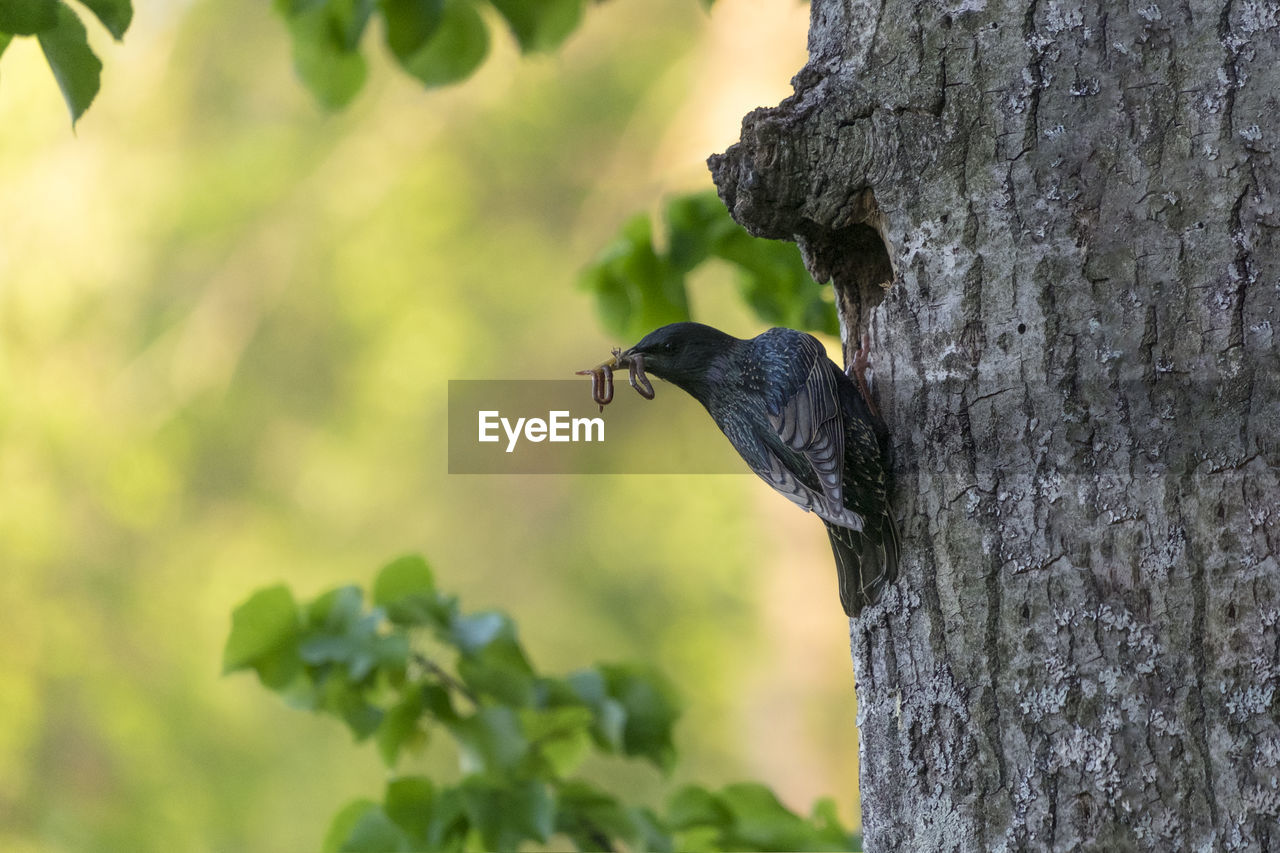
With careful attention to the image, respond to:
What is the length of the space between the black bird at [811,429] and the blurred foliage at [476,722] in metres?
0.56

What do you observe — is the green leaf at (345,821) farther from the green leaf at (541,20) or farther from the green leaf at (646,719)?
the green leaf at (541,20)

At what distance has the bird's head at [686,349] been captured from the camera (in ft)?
3.82

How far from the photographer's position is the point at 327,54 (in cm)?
165

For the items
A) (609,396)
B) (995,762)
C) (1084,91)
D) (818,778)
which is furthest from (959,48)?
(818,778)

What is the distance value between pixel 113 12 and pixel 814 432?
2.52ft

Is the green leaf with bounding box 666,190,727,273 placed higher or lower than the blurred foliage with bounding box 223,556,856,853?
higher

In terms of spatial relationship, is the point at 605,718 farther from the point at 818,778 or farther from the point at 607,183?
the point at 607,183

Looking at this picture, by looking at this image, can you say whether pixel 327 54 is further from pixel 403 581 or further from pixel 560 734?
pixel 560 734

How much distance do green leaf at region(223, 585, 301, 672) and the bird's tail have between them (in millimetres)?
832

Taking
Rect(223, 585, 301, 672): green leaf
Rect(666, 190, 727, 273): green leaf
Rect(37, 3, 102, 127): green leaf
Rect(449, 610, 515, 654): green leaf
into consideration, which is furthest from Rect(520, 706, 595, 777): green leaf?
Rect(37, 3, 102, 127): green leaf

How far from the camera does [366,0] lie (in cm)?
151

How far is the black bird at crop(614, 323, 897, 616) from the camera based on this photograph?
3.28 ft

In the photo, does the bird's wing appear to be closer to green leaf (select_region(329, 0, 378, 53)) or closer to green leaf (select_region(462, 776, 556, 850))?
green leaf (select_region(462, 776, 556, 850))

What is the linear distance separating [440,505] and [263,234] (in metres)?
1.32
